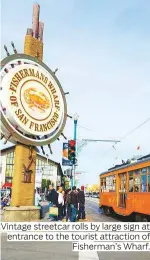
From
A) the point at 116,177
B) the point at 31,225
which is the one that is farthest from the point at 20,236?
the point at 116,177

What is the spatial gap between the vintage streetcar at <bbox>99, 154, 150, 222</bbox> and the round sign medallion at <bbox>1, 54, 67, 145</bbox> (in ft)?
13.1

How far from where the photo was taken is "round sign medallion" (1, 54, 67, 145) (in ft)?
46.4

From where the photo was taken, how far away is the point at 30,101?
591 inches

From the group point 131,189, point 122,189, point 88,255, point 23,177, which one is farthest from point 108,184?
point 88,255

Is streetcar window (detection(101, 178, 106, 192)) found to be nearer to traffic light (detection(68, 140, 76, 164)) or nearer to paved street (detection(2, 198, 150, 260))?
traffic light (detection(68, 140, 76, 164))

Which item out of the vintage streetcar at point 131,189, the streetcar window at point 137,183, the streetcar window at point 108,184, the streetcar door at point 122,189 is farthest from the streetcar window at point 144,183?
the streetcar window at point 108,184

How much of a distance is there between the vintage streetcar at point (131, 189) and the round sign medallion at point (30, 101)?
3998mm

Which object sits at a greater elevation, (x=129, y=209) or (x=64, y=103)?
(x=64, y=103)

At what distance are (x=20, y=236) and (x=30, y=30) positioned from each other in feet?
32.7

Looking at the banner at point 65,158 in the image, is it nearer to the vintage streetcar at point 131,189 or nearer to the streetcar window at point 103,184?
the streetcar window at point 103,184

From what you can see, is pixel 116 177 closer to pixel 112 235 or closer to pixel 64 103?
pixel 64 103

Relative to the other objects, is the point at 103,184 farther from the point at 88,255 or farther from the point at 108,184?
the point at 88,255

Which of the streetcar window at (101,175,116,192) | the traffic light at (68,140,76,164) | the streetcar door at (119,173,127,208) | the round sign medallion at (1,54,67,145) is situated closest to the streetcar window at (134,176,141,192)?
the streetcar door at (119,173,127,208)

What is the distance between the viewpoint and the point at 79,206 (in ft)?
53.4
